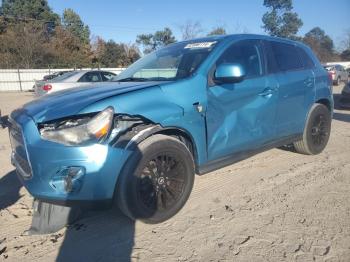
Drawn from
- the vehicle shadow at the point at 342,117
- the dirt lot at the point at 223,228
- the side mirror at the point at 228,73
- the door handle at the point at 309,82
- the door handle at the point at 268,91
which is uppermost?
the side mirror at the point at 228,73

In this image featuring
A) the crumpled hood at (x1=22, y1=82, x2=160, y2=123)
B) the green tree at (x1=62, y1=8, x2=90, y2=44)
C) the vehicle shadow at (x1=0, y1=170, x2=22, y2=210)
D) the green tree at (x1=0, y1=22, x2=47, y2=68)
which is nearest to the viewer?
the crumpled hood at (x1=22, y1=82, x2=160, y2=123)

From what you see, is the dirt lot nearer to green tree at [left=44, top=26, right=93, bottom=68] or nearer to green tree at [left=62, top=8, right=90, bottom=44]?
Answer: green tree at [left=44, top=26, right=93, bottom=68]

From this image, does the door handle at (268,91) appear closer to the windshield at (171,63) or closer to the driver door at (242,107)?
the driver door at (242,107)

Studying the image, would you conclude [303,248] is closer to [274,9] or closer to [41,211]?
[41,211]

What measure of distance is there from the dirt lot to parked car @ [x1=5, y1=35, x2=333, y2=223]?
0.30 m

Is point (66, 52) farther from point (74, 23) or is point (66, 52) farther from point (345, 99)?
point (345, 99)

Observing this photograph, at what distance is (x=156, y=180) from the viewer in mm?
3432

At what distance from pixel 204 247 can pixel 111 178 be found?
99cm

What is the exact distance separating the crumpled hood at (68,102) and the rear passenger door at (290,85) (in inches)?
75.6

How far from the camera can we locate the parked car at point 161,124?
2988 millimetres

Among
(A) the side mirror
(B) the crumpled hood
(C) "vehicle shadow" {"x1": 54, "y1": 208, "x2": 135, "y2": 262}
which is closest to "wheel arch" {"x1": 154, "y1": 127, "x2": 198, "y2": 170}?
(B) the crumpled hood

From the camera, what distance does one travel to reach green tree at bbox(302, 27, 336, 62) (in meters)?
71.8

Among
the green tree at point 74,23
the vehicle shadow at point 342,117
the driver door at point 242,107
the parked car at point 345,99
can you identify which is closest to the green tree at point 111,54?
the green tree at point 74,23

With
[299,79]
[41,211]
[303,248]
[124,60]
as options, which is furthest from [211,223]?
[124,60]
